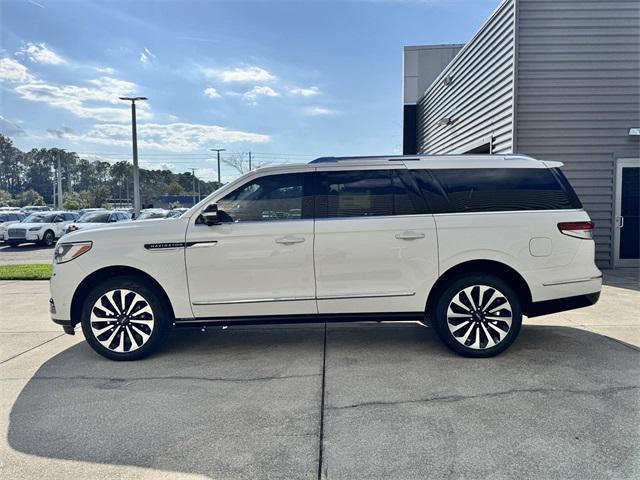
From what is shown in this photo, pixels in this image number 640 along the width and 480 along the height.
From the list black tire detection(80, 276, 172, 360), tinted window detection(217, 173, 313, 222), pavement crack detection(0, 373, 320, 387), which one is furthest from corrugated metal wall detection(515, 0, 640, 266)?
black tire detection(80, 276, 172, 360)

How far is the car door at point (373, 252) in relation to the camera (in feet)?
14.4

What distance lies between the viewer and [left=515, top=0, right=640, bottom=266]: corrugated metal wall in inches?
376

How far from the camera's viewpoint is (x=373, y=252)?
4387mm

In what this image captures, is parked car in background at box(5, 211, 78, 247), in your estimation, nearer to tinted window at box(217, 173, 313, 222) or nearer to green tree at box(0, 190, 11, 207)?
tinted window at box(217, 173, 313, 222)

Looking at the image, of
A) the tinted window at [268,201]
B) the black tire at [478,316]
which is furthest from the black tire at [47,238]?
the black tire at [478,316]

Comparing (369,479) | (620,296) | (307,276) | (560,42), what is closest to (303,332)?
(307,276)

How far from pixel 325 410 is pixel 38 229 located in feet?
69.9

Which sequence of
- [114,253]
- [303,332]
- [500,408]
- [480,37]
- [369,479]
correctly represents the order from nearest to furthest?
[369,479], [500,408], [114,253], [303,332], [480,37]

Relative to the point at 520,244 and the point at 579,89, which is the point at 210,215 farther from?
the point at 579,89

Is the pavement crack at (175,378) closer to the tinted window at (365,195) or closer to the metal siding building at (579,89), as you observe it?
the tinted window at (365,195)

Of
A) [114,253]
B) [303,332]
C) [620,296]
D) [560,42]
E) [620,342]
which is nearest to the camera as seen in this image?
[114,253]

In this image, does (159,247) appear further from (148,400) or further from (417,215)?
(417,215)

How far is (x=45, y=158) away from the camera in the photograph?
11581 cm

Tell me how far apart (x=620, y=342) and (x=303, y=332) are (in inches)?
141
